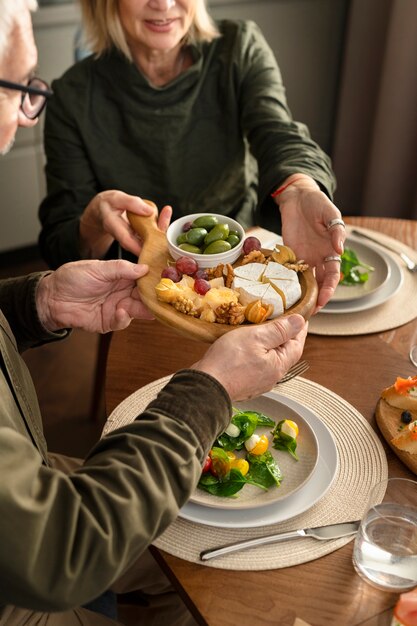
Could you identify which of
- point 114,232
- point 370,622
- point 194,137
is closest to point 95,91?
point 194,137

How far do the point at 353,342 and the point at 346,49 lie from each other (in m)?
2.51

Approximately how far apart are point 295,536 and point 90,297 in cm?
65

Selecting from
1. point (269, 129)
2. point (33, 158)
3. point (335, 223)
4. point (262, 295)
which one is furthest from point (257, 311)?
point (33, 158)

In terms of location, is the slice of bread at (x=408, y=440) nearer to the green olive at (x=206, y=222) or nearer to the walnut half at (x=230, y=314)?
the walnut half at (x=230, y=314)

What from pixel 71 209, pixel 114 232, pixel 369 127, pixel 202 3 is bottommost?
pixel 369 127

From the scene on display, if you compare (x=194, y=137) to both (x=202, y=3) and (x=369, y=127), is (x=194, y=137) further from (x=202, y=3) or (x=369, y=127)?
(x=369, y=127)

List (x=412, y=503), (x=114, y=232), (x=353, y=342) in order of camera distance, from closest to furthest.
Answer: (x=412, y=503)
(x=353, y=342)
(x=114, y=232)

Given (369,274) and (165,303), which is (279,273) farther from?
(369,274)

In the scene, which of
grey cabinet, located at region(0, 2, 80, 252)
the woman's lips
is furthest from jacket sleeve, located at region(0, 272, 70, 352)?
grey cabinet, located at region(0, 2, 80, 252)

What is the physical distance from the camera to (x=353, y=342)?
1461 mm

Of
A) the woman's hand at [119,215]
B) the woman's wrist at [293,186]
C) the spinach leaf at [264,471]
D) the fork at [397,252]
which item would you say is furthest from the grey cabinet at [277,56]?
the spinach leaf at [264,471]

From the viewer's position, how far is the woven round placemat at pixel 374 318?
149 cm

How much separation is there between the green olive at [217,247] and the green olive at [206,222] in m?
0.07

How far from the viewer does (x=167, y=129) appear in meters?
2.15
